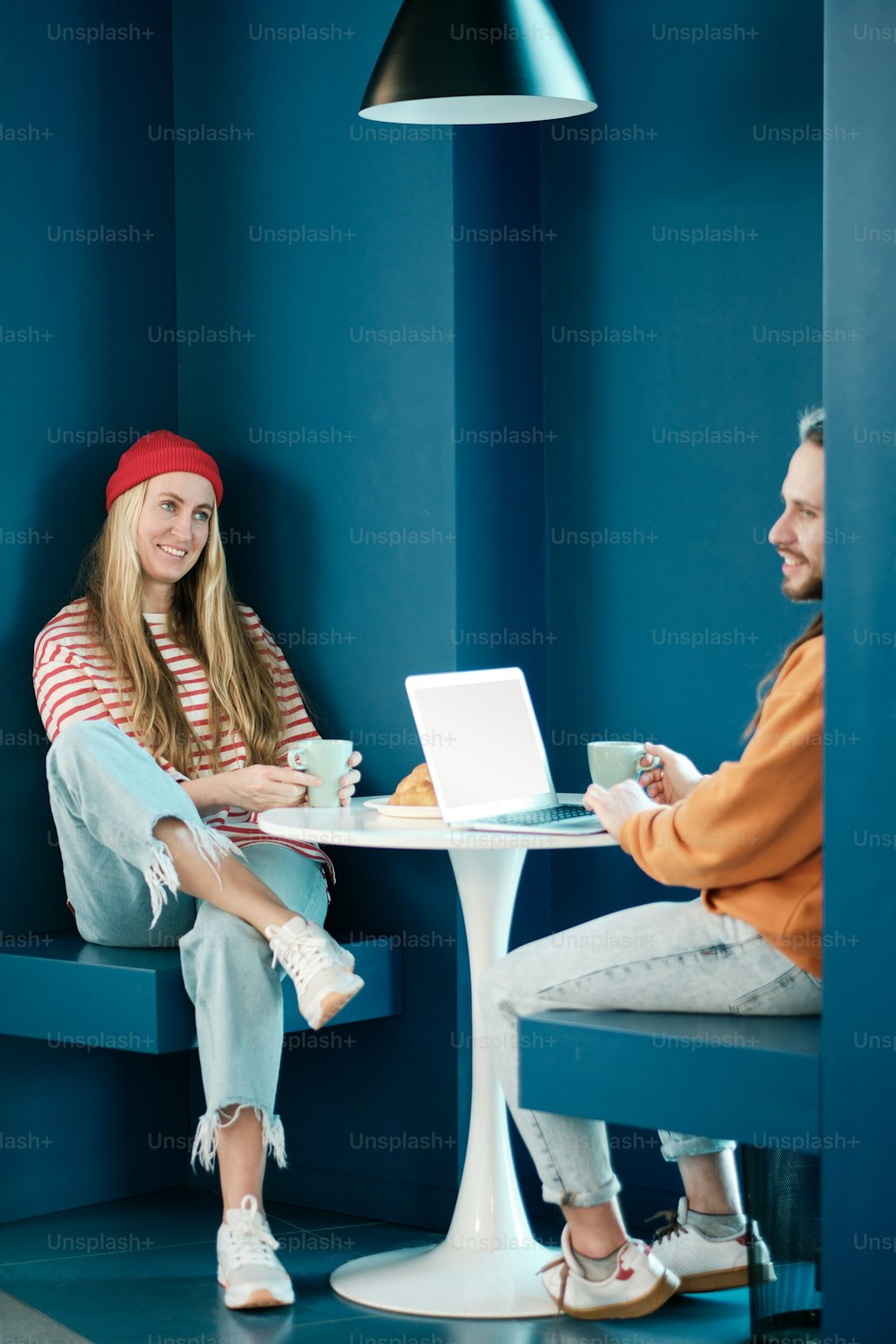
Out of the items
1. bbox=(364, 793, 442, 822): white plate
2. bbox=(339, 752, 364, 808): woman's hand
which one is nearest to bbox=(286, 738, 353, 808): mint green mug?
bbox=(339, 752, 364, 808): woman's hand

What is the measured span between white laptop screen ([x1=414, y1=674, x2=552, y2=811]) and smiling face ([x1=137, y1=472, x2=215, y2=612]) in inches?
29.1

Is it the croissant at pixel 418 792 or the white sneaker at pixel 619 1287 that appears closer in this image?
the white sneaker at pixel 619 1287

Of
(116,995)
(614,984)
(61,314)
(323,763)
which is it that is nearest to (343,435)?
(61,314)

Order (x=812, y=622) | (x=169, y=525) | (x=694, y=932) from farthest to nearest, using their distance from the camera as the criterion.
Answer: (x=169, y=525), (x=812, y=622), (x=694, y=932)

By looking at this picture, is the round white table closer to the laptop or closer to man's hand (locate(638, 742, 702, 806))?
the laptop

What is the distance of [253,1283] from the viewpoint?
288 cm

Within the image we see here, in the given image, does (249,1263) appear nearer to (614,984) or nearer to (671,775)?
(614,984)

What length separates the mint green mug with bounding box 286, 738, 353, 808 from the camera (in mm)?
3037

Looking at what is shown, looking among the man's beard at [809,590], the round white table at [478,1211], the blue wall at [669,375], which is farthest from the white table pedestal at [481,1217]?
the man's beard at [809,590]

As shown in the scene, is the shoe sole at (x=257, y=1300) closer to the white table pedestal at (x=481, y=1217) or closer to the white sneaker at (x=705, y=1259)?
the white table pedestal at (x=481, y=1217)

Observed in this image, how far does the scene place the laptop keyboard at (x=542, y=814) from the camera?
282 centimetres

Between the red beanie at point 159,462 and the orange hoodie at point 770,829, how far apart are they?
56.6 inches

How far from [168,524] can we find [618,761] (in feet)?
3.69

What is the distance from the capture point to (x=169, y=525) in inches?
136
